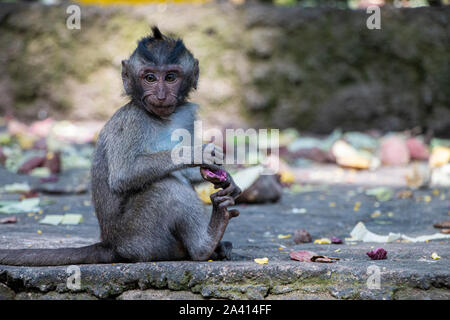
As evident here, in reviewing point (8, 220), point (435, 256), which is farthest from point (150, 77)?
point (435, 256)

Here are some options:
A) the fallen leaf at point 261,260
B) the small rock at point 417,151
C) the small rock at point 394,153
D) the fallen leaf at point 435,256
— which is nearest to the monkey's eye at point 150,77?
the fallen leaf at point 261,260

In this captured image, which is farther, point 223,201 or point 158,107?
point 158,107

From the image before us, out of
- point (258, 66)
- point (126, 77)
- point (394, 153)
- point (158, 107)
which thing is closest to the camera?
point (158, 107)

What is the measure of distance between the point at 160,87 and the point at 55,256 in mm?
1266

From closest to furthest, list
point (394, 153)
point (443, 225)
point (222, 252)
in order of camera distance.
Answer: point (222, 252) → point (443, 225) → point (394, 153)

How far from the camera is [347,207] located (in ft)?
20.5

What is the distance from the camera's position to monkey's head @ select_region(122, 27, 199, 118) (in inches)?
169

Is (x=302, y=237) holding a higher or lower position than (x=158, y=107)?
lower

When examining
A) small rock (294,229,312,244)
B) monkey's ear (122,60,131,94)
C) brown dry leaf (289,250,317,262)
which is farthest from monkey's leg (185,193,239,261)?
monkey's ear (122,60,131,94)

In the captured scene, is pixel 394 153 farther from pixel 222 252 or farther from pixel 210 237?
pixel 210 237

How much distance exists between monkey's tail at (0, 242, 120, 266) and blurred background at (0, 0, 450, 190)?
19.3ft

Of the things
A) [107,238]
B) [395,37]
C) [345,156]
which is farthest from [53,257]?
[395,37]

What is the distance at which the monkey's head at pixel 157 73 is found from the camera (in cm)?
429

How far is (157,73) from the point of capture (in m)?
4.30
